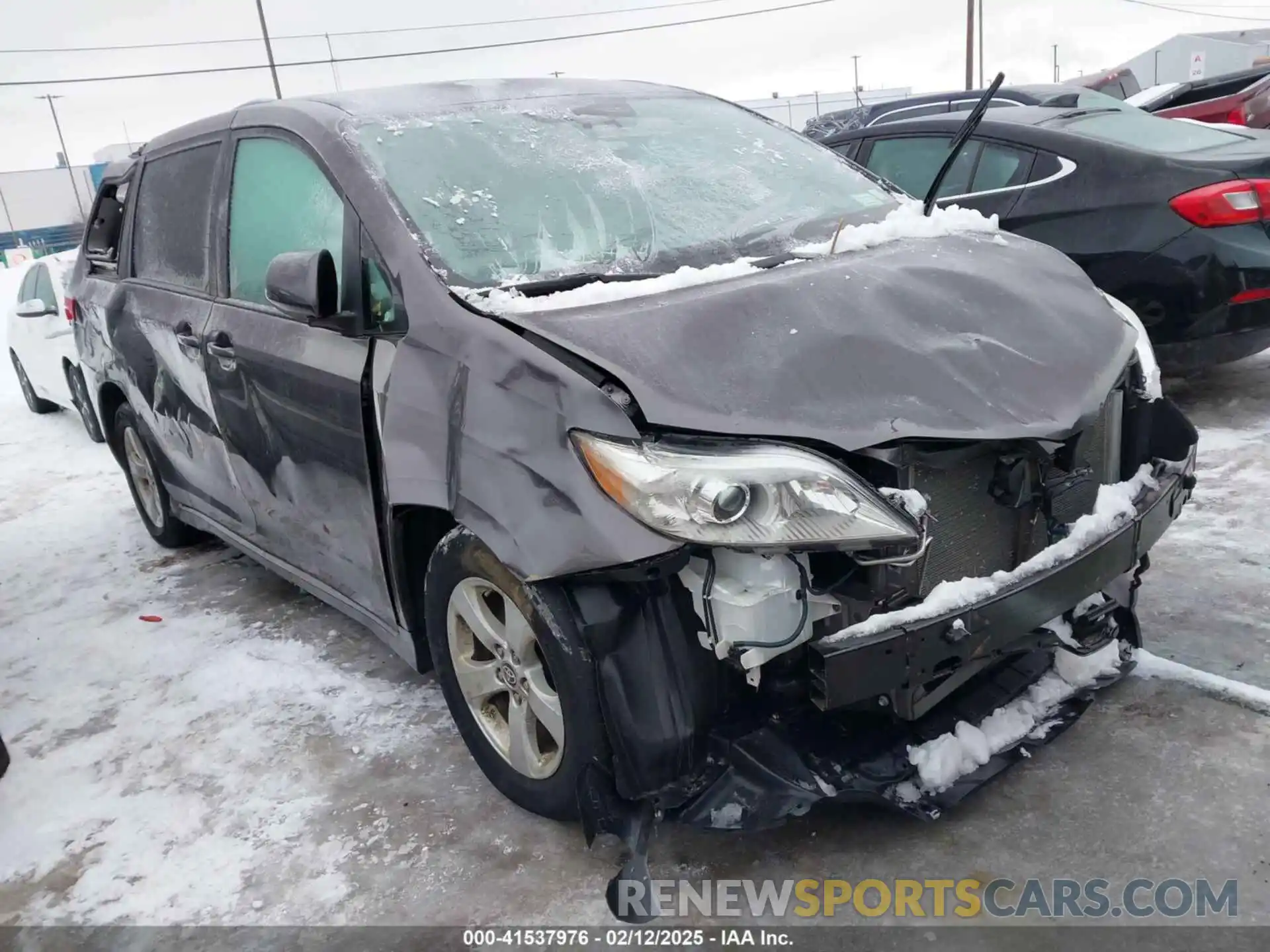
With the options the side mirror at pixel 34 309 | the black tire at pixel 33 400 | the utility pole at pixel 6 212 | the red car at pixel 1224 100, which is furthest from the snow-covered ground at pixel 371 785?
the utility pole at pixel 6 212

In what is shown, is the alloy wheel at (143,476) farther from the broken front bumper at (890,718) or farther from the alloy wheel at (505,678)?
the broken front bumper at (890,718)

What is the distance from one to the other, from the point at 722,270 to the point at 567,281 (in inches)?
Answer: 15.8

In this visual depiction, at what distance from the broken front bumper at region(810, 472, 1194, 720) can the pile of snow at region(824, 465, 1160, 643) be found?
0.01 metres

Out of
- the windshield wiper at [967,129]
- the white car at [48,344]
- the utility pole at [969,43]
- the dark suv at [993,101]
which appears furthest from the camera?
the utility pole at [969,43]

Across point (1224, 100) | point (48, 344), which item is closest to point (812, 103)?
point (1224, 100)

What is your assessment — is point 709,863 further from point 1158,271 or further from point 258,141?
point 1158,271

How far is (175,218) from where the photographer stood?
157 inches

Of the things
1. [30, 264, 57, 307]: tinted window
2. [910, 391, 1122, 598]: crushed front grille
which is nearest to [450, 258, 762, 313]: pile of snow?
[910, 391, 1122, 598]: crushed front grille

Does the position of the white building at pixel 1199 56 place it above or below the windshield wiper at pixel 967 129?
below

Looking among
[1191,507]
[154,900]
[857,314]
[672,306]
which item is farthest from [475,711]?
[1191,507]

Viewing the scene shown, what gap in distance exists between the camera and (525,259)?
102 inches

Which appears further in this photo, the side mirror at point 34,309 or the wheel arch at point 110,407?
the side mirror at point 34,309

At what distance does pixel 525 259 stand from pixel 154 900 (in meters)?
1.87

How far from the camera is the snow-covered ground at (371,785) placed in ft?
7.79
